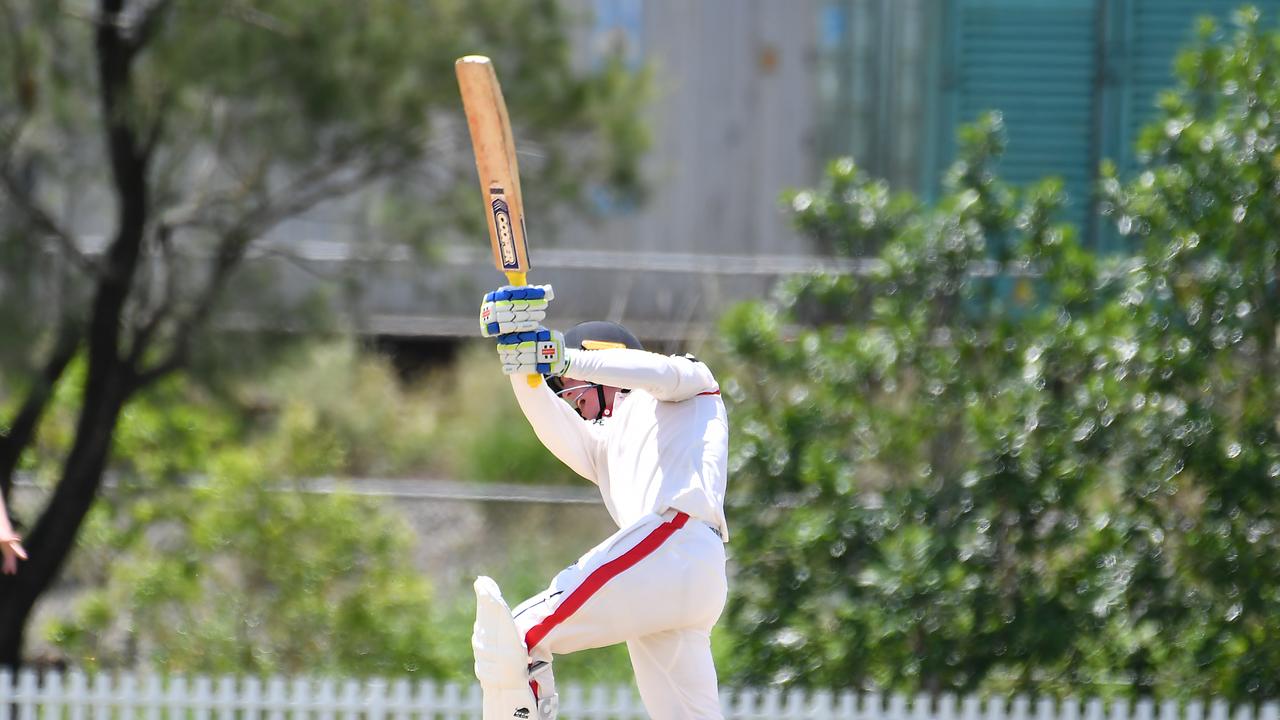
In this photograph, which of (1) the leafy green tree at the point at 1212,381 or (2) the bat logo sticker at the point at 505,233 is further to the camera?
(1) the leafy green tree at the point at 1212,381

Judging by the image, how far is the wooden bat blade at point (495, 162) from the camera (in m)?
4.01

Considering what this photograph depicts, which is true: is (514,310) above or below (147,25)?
below

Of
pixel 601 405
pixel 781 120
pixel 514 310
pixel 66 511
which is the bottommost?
pixel 66 511

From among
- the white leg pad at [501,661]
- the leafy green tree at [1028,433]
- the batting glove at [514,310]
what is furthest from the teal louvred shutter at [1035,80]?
the white leg pad at [501,661]

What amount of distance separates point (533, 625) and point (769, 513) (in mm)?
3221

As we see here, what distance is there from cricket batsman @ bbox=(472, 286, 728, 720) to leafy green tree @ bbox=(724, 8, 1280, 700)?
271cm

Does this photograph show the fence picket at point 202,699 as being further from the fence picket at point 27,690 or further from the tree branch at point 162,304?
the tree branch at point 162,304

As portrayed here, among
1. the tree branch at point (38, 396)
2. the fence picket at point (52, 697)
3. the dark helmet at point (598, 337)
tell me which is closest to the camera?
the dark helmet at point (598, 337)

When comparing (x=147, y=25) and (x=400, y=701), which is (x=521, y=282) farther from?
(x=147, y=25)

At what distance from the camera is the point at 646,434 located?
4.18m

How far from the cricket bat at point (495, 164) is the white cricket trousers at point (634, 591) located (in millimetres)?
492

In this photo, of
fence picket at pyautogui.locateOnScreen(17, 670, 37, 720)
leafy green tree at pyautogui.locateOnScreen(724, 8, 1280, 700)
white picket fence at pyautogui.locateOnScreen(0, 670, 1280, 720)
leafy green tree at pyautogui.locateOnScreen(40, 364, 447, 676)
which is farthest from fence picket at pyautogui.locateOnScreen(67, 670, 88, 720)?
leafy green tree at pyautogui.locateOnScreen(724, 8, 1280, 700)

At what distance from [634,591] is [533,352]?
26.2 inches

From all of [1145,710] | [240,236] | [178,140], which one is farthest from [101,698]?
[1145,710]
